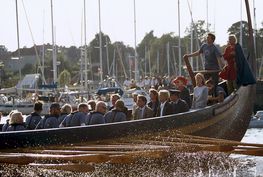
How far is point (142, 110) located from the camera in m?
11.4

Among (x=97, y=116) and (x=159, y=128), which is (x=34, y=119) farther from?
(x=159, y=128)

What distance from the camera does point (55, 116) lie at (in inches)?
439

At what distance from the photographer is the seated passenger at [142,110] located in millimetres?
11375

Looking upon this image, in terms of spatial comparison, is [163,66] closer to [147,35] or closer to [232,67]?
[147,35]

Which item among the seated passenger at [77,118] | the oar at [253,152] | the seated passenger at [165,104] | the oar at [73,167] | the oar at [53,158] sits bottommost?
the oar at [253,152]

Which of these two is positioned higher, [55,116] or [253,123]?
[55,116]

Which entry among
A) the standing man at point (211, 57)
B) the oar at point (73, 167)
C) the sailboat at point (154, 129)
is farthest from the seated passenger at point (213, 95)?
the oar at point (73, 167)

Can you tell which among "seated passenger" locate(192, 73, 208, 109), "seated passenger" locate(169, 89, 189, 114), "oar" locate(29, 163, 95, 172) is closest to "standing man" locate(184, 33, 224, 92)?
"seated passenger" locate(192, 73, 208, 109)

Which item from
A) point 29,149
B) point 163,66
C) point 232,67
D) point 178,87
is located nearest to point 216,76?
point 232,67

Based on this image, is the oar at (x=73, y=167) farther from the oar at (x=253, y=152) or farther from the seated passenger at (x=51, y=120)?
the seated passenger at (x=51, y=120)

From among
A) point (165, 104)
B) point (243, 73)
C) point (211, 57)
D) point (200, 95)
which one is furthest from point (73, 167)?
point (243, 73)

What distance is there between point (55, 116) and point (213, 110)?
2890mm

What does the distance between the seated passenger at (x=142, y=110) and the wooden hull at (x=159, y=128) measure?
0.89 metres

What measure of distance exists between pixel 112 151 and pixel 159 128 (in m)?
2.13
